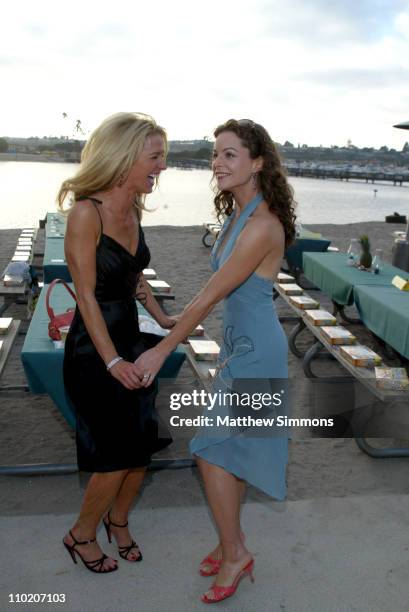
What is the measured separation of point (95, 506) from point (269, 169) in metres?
1.54

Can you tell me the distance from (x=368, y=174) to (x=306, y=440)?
113 metres

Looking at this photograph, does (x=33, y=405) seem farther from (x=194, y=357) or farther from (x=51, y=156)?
(x=51, y=156)

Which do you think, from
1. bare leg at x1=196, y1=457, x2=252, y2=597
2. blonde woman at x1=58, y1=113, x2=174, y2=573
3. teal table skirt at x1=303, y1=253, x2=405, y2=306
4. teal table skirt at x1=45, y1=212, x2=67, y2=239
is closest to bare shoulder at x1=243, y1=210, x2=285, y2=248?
blonde woman at x1=58, y1=113, x2=174, y2=573

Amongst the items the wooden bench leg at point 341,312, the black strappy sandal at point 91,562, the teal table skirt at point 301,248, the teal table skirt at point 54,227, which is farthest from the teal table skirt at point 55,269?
the black strappy sandal at point 91,562

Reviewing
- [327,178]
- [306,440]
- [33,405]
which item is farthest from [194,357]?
[327,178]

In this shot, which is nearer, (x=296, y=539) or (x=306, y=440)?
(x=296, y=539)

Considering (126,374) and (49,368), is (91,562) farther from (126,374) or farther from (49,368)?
(49,368)

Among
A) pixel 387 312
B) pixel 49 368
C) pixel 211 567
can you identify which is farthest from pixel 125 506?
pixel 387 312

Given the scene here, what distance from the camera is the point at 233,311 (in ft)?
8.61

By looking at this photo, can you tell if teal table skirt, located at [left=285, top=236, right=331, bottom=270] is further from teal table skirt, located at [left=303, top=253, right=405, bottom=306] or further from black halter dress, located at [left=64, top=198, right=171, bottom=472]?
black halter dress, located at [left=64, top=198, right=171, bottom=472]

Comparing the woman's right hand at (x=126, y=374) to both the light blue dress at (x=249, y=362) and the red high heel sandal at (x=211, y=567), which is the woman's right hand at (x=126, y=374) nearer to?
the light blue dress at (x=249, y=362)

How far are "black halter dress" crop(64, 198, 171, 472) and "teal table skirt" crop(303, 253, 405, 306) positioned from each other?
420 cm

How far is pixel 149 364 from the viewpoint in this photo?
2490 mm

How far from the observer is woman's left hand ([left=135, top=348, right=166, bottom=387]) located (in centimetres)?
249
